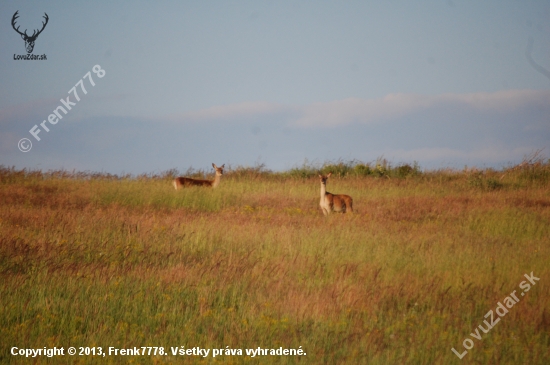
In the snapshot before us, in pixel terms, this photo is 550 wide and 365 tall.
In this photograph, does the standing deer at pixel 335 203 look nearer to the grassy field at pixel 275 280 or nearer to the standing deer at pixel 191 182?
the grassy field at pixel 275 280

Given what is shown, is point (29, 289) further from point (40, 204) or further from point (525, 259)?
point (40, 204)

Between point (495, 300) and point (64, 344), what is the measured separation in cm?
546

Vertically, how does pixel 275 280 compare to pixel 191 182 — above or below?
below

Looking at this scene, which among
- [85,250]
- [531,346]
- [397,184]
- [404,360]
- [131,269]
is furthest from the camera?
[397,184]

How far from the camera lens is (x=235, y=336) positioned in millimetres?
6230

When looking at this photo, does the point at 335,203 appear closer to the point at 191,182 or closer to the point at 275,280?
the point at 191,182

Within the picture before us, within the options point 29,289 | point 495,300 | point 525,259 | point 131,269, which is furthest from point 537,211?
point 29,289

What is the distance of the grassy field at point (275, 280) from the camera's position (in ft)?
19.9

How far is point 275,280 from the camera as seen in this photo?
837 cm

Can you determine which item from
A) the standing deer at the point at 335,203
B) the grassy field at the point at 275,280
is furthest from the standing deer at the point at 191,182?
the standing deer at the point at 335,203

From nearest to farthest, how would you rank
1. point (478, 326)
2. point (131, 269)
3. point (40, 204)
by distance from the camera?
point (478, 326) → point (131, 269) → point (40, 204)

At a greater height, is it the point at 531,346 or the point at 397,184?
the point at 397,184

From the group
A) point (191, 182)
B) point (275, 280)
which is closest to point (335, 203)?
point (191, 182)

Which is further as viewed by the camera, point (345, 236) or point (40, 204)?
point (40, 204)
